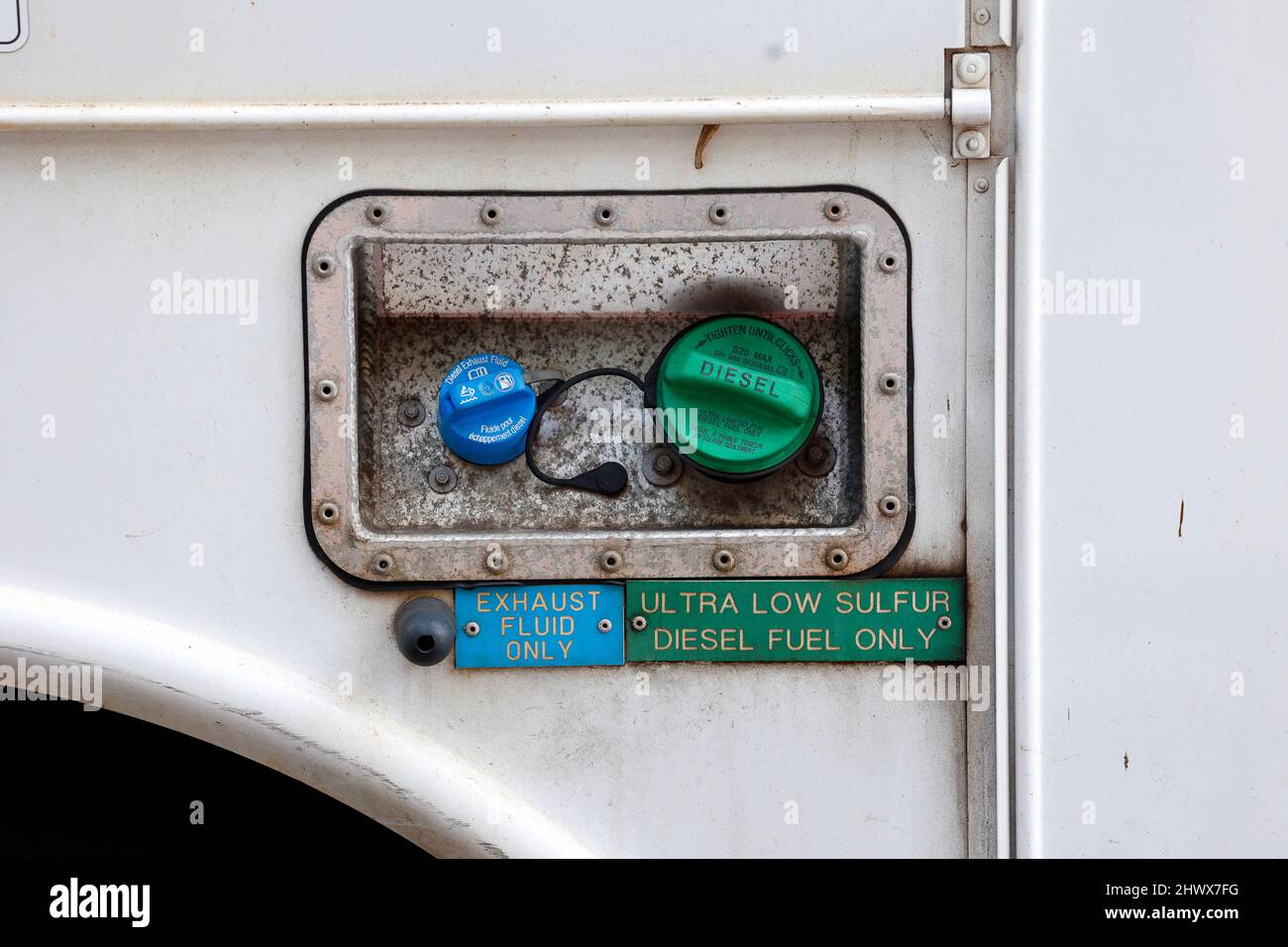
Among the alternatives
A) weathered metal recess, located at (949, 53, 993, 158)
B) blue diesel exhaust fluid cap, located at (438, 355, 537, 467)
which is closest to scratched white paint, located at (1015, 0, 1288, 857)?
weathered metal recess, located at (949, 53, 993, 158)

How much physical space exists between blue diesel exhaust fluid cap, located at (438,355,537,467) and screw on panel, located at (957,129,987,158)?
0.46 meters

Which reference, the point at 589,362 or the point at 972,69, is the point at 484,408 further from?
the point at 972,69

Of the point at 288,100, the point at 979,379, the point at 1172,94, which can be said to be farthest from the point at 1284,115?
the point at 288,100

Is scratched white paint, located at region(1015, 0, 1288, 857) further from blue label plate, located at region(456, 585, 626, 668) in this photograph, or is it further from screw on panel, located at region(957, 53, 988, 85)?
blue label plate, located at region(456, 585, 626, 668)

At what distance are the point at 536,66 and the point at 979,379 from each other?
493mm

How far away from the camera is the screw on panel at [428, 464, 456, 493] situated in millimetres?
1039

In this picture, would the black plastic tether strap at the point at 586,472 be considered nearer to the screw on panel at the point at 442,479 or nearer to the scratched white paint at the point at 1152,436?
the screw on panel at the point at 442,479

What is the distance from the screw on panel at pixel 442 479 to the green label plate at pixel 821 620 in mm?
259

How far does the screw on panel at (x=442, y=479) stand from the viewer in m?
1.04

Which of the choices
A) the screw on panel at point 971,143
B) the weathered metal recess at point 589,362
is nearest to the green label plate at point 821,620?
the weathered metal recess at point 589,362

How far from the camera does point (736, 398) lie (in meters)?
1.02

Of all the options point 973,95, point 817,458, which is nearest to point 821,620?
point 817,458

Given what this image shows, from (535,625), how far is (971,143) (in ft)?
1.95

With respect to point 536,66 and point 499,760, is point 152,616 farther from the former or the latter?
point 536,66
